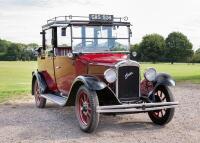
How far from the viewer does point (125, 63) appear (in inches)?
394

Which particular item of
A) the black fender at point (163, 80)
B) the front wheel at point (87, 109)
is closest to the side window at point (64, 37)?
the front wheel at point (87, 109)

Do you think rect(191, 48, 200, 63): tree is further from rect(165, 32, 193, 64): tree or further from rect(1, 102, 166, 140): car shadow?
rect(1, 102, 166, 140): car shadow

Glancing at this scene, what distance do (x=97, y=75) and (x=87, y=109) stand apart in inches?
38.4

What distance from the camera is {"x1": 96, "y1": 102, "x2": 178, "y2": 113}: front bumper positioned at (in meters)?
9.23

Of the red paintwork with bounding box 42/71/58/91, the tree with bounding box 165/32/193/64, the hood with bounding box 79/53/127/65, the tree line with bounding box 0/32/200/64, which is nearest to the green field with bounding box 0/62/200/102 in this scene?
the hood with bounding box 79/53/127/65


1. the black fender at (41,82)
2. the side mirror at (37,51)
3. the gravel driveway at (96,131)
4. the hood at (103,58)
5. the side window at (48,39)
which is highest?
the side window at (48,39)

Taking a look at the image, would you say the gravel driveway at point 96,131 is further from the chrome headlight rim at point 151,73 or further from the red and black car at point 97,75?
the chrome headlight rim at point 151,73

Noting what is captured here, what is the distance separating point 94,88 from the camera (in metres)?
9.33

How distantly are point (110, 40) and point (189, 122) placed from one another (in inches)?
114

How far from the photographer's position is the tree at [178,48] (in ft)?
250

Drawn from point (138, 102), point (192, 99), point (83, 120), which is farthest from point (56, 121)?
point (192, 99)

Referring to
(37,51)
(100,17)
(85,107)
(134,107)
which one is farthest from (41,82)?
(134,107)

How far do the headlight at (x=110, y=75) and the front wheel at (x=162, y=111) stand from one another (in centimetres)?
136

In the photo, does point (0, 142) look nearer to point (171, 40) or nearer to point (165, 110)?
point (165, 110)
